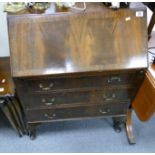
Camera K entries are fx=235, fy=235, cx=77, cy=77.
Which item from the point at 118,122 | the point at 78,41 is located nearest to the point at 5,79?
the point at 78,41

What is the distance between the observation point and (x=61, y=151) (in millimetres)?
1805

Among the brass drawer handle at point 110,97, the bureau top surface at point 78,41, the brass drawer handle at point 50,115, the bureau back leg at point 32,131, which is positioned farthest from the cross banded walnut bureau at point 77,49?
the bureau back leg at point 32,131

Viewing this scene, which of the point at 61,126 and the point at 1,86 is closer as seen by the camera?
the point at 1,86

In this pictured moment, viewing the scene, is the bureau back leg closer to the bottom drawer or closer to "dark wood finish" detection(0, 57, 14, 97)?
the bottom drawer

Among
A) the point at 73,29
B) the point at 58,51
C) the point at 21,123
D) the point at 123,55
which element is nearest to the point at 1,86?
the point at 21,123

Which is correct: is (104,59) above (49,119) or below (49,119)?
above

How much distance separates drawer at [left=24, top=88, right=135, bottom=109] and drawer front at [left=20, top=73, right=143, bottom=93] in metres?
0.06

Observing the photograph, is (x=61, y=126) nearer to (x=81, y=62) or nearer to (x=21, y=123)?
(x=21, y=123)

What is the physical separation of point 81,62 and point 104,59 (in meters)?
0.14

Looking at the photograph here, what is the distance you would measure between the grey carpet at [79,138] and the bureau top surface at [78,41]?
753 millimetres

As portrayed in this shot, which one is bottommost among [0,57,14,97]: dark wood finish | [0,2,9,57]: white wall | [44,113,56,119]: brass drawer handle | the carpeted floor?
the carpeted floor

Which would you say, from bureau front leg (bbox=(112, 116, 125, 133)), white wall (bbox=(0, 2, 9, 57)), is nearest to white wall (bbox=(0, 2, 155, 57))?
white wall (bbox=(0, 2, 9, 57))

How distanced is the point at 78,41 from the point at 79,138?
88 centimetres

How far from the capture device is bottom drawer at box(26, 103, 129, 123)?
1.67 metres
